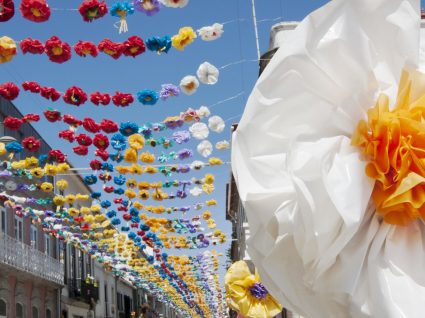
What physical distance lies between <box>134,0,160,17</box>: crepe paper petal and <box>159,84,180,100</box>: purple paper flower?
2.18m

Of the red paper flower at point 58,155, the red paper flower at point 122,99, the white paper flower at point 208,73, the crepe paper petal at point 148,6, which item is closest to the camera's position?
the crepe paper petal at point 148,6

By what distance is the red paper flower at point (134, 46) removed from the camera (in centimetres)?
767

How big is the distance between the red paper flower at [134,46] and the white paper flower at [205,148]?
3.90 m

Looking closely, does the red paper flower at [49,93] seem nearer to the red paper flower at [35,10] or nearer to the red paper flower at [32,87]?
the red paper flower at [32,87]

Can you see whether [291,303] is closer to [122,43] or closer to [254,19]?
[122,43]

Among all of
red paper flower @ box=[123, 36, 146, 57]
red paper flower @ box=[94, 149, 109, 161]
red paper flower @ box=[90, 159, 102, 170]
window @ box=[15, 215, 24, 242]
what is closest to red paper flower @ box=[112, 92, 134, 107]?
red paper flower @ box=[123, 36, 146, 57]

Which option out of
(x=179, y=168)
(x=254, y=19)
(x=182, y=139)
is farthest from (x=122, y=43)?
(x=179, y=168)

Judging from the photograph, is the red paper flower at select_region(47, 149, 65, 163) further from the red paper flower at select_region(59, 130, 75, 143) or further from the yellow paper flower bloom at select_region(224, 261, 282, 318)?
the yellow paper flower bloom at select_region(224, 261, 282, 318)

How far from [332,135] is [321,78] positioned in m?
0.12

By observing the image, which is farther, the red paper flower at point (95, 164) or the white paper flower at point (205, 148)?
the red paper flower at point (95, 164)

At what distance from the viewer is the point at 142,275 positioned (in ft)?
115

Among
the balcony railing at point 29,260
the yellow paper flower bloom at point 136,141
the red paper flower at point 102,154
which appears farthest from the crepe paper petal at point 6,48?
the balcony railing at point 29,260

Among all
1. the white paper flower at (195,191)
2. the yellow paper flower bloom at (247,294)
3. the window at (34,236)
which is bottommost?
the yellow paper flower bloom at (247,294)

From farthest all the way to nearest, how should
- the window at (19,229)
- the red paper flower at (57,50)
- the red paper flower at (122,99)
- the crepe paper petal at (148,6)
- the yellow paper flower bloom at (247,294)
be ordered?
the window at (19,229) < the red paper flower at (122,99) < the red paper flower at (57,50) < the crepe paper petal at (148,6) < the yellow paper flower bloom at (247,294)
